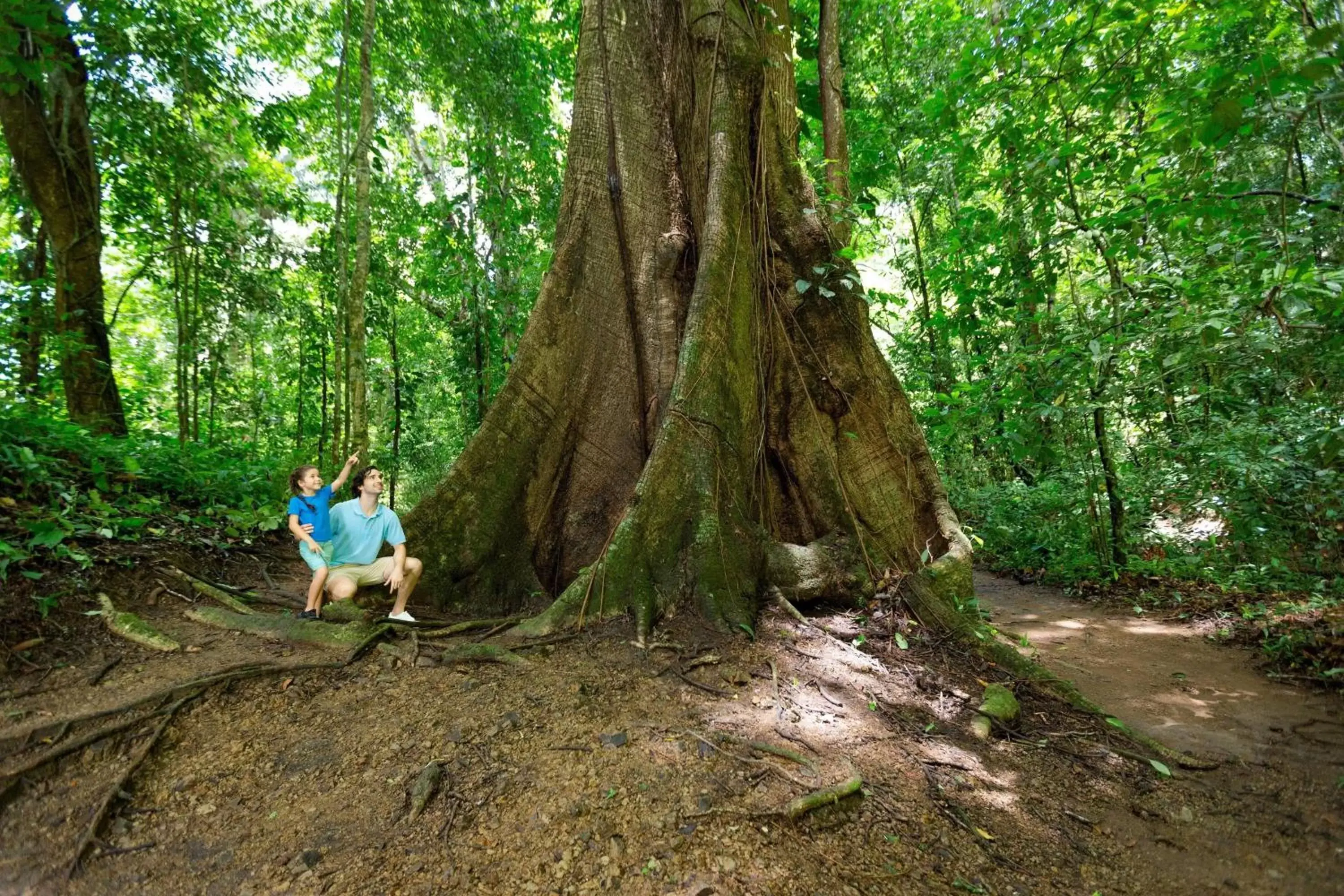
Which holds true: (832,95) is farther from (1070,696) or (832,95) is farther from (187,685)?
(187,685)

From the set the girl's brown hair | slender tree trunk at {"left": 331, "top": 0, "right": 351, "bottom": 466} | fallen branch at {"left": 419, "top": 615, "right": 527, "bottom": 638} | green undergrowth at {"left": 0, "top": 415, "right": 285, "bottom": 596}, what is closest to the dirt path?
fallen branch at {"left": 419, "top": 615, "right": 527, "bottom": 638}

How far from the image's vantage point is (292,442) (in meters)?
13.2

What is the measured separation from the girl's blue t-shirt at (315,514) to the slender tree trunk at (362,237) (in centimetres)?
164

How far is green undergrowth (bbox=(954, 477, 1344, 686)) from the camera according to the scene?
4762 mm

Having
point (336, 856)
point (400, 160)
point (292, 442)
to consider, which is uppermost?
point (400, 160)

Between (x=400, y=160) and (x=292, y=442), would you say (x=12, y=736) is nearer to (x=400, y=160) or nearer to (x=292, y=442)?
(x=400, y=160)

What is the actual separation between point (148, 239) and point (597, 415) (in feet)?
23.3

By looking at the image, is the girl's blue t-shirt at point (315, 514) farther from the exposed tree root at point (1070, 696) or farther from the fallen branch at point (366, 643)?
the exposed tree root at point (1070, 696)

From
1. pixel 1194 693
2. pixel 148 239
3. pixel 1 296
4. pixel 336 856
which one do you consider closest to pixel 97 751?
pixel 336 856

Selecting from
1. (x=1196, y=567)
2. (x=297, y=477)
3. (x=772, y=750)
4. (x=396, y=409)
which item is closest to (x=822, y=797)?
(x=772, y=750)

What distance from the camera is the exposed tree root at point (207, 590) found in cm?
390

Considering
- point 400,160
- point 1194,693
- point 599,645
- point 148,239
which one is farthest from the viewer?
point 400,160

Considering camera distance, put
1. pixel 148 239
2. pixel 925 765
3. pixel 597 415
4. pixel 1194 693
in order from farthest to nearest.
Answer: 1. pixel 148 239
2. pixel 597 415
3. pixel 1194 693
4. pixel 925 765

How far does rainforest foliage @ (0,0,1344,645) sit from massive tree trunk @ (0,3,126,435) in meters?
0.05
